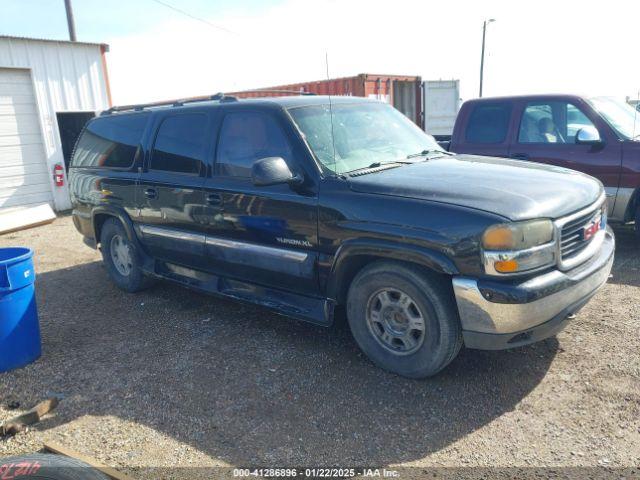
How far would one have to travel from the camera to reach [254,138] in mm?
4250

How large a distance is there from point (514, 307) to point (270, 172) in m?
1.81

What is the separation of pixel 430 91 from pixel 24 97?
11001mm

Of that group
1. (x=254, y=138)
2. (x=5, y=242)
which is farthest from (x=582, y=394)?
(x=5, y=242)

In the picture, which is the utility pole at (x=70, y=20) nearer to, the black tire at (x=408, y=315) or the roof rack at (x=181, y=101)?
the roof rack at (x=181, y=101)

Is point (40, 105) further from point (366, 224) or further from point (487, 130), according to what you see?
point (366, 224)

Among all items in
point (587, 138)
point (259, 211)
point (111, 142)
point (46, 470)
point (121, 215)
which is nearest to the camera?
point (46, 470)

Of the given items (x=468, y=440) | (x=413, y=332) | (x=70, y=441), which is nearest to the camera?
(x=468, y=440)

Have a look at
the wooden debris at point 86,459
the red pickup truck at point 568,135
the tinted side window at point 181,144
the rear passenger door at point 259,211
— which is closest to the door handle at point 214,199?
the rear passenger door at point 259,211

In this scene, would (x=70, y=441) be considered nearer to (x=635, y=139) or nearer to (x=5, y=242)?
(x=635, y=139)

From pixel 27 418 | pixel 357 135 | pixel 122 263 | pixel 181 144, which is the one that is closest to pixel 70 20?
pixel 122 263

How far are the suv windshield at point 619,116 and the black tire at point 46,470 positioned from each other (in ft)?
20.7

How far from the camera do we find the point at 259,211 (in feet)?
13.4

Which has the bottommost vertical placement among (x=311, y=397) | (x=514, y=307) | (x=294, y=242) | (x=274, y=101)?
(x=311, y=397)

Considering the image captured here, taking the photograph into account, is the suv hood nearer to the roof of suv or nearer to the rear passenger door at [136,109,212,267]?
the roof of suv
